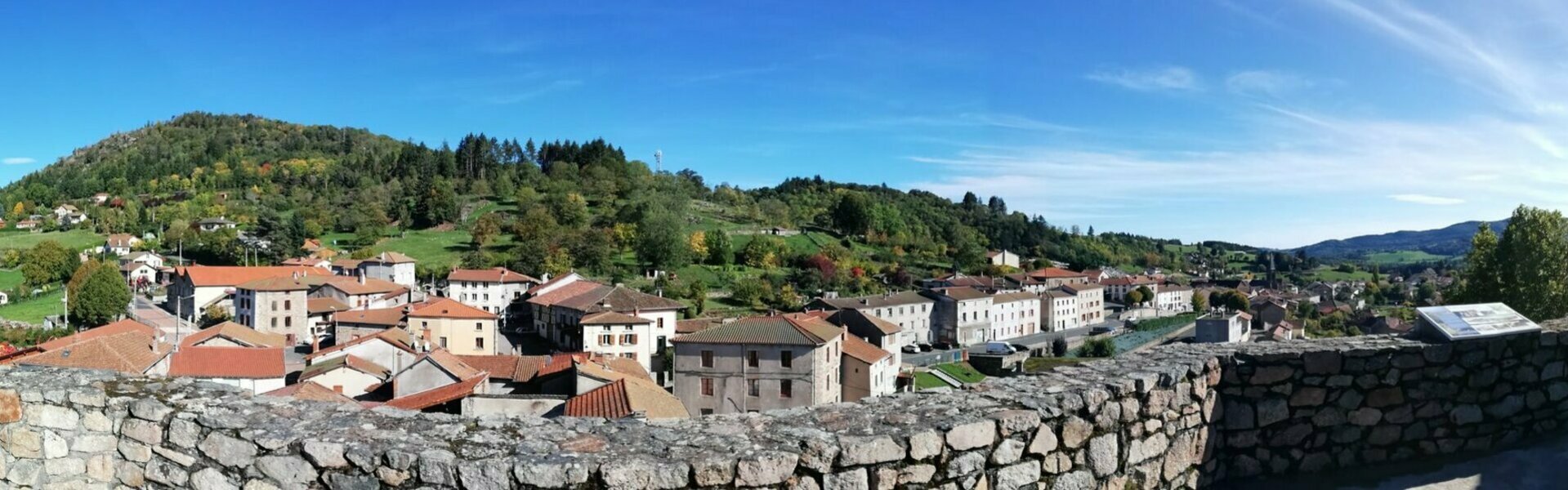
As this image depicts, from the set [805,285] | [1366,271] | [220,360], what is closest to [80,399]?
[220,360]

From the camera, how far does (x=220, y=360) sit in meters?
23.8

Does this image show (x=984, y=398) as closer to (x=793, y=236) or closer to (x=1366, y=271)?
(x=793, y=236)

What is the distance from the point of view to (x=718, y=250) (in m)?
78.2

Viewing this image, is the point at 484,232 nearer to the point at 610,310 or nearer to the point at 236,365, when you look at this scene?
the point at 610,310

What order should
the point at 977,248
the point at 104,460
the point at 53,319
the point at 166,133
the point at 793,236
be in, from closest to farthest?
the point at 104,460 < the point at 53,319 < the point at 793,236 < the point at 977,248 < the point at 166,133

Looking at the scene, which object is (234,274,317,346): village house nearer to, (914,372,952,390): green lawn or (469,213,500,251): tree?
(469,213,500,251): tree

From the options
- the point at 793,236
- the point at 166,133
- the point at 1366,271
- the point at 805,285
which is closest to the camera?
the point at 805,285

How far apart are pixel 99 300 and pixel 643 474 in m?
55.5

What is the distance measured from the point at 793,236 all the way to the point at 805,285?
2934cm

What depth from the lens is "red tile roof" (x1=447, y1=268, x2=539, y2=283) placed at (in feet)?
190

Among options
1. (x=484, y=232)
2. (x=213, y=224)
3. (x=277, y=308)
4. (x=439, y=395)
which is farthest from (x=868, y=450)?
(x=213, y=224)

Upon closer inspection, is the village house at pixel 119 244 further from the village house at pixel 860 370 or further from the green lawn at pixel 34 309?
the village house at pixel 860 370

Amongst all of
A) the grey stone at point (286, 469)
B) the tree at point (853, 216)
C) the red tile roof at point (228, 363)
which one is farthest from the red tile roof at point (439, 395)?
the tree at point (853, 216)

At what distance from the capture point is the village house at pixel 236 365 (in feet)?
72.4
